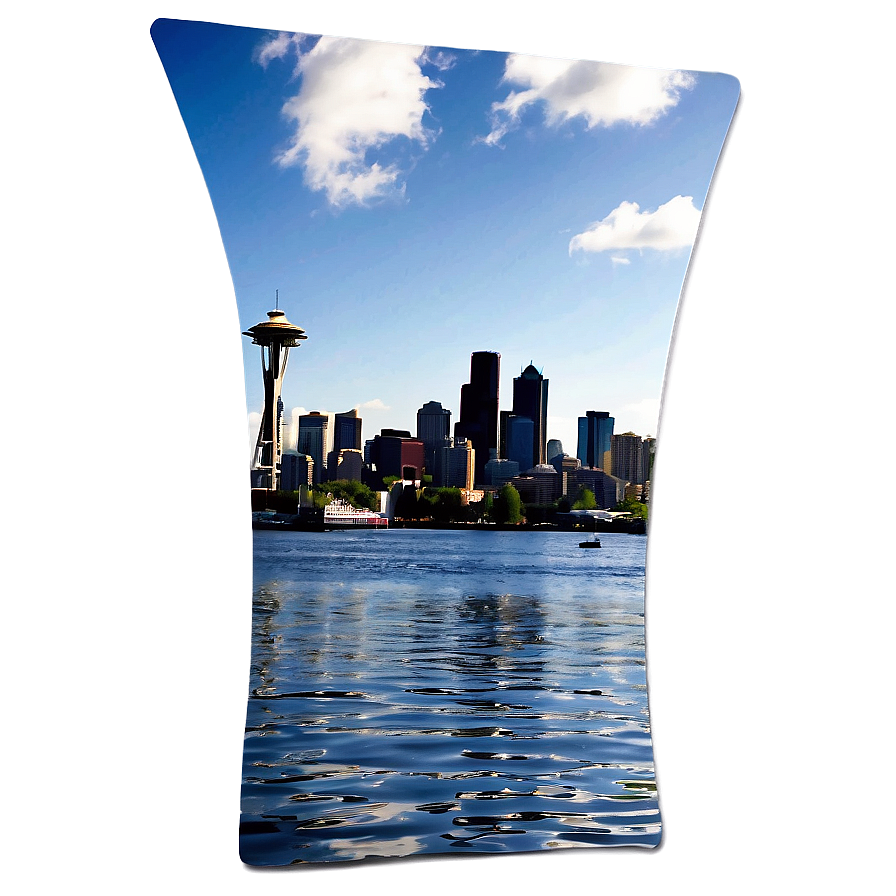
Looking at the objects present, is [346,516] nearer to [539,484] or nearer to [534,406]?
[539,484]

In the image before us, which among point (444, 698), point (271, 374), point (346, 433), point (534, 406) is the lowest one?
point (444, 698)

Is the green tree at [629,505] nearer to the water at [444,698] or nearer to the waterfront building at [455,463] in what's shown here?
the water at [444,698]

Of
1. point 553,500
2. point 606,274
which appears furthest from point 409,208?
point 553,500

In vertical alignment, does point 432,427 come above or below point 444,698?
above

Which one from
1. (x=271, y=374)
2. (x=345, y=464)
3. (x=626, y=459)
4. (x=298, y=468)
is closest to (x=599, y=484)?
(x=626, y=459)

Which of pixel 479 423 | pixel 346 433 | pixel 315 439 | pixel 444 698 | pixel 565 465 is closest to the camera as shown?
pixel 315 439

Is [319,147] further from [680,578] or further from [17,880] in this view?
[17,880]
